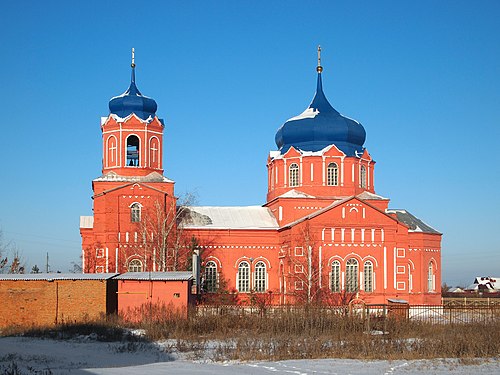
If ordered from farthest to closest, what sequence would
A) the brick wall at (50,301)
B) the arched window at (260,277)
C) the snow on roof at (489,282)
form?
1. the snow on roof at (489,282)
2. the arched window at (260,277)
3. the brick wall at (50,301)

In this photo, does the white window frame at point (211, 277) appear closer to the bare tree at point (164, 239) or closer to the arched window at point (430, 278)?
the bare tree at point (164, 239)

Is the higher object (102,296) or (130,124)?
(130,124)

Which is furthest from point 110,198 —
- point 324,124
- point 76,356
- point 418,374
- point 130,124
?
point 418,374

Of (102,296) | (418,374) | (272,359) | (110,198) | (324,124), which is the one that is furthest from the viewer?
(324,124)

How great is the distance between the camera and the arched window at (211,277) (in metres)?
39.3

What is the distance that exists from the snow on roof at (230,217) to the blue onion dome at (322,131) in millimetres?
3621

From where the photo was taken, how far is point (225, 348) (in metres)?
19.9

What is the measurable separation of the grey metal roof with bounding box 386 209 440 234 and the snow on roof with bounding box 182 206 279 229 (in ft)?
21.4

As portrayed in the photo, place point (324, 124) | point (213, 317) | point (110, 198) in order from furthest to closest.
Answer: point (324, 124) < point (110, 198) < point (213, 317)

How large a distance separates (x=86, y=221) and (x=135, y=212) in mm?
4277

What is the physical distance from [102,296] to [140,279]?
5.09ft

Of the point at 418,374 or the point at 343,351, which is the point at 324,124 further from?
the point at 418,374

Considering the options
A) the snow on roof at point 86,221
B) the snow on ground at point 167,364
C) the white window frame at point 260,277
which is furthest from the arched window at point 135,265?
the snow on ground at point 167,364

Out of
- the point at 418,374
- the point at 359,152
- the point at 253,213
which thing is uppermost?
the point at 359,152
